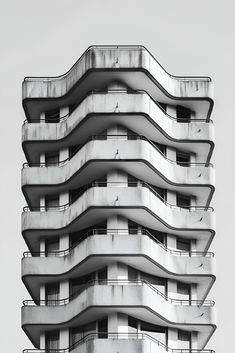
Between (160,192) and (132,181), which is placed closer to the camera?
(132,181)

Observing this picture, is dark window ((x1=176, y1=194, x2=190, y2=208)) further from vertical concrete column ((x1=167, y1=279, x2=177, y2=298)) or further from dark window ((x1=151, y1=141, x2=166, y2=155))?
vertical concrete column ((x1=167, y1=279, x2=177, y2=298))

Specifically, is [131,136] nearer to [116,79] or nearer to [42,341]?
[116,79]

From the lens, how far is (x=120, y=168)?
143m

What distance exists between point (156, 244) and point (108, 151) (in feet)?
25.2

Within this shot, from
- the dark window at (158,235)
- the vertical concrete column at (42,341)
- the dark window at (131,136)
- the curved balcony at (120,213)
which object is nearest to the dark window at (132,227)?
the curved balcony at (120,213)

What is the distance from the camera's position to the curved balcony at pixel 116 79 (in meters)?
143

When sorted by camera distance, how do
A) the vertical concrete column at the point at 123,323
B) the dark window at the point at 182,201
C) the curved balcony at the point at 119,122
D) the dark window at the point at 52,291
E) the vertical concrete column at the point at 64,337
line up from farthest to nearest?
the dark window at the point at 182,201, the dark window at the point at 52,291, the curved balcony at the point at 119,122, the vertical concrete column at the point at 64,337, the vertical concrete column at the point at 123,323

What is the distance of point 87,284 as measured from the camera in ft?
464

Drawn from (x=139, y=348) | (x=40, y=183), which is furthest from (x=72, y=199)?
(x=139, y=348)

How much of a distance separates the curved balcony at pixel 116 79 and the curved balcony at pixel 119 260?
11.0 meters

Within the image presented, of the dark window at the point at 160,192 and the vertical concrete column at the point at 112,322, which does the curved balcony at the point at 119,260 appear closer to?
the dark window at the point at 160,192

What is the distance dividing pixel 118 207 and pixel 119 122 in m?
6.89

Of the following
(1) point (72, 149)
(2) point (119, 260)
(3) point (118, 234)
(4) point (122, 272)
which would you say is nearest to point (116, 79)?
(1) point (72, 149)

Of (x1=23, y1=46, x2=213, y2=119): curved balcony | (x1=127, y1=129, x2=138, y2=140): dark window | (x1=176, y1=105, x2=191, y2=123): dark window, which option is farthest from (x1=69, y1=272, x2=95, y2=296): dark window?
(x1=176, y1=105, x2=191, y2=123): dark window
